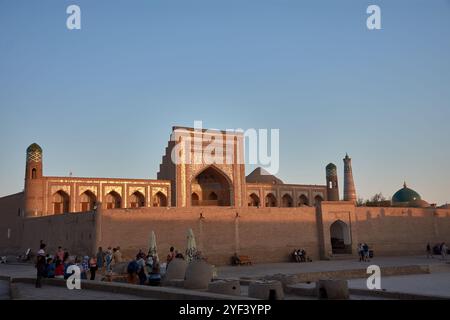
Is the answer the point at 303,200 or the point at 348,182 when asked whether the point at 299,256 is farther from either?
the point at 348,182

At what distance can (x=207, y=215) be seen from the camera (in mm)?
23750

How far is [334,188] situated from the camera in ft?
144

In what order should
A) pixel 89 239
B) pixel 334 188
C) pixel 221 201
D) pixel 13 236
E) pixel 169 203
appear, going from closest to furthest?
pixel 89 239 → pixel 13 236 → pixel 169 203 → pixel 221 201 → pixel 334 188

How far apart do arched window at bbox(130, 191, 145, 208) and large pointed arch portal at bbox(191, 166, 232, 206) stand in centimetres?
426

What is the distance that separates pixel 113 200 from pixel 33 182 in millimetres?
5908

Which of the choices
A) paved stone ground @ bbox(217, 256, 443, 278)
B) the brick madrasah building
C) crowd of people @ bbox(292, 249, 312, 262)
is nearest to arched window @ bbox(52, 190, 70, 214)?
the brick madrasah building

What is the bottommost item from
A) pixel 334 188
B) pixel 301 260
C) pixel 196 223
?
pixel 301 260

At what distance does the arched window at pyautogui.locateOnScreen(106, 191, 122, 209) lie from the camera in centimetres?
3525

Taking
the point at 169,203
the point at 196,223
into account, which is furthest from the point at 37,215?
the point at 196,223

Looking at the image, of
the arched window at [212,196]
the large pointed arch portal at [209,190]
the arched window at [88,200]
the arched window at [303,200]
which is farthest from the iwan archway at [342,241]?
the arched window at [88,200]

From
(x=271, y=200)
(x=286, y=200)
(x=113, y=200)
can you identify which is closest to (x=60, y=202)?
(x=113, y=200)
